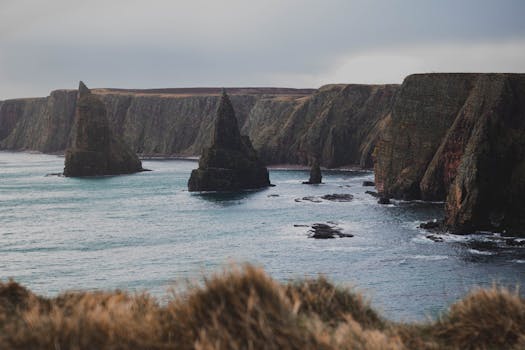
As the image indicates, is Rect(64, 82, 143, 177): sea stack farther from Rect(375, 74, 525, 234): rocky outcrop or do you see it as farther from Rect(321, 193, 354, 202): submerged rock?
Rect(375, 74, 525, 234): rocky outcrop

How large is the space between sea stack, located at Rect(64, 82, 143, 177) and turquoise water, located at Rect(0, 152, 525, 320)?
48.7 meters

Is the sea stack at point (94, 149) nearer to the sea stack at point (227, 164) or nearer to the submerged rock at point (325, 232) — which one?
the sea stack at point (227, 164)

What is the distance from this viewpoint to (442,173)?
109938mm

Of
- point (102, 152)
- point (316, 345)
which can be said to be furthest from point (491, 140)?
point (102, 152)

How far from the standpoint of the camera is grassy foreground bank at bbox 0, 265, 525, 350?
9305 millimetres

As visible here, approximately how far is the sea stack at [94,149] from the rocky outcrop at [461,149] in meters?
91.8

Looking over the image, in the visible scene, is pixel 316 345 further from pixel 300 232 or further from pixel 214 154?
pixel 214 154

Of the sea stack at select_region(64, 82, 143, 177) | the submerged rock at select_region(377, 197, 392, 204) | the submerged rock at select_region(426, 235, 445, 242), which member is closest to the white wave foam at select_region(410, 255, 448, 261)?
the submerged rock at select_region(426, 235, 445, 242)

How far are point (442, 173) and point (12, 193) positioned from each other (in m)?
94.3

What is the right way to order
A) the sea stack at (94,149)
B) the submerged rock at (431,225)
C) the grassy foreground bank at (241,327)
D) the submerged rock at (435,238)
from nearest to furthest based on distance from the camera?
the grassy foreground bank at (241,327)
the submerged rock at (435,238)
the submerged rock at (431,225)
the sea stack at (94,149)

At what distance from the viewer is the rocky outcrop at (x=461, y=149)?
79.5m

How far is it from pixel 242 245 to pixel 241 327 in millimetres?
68109

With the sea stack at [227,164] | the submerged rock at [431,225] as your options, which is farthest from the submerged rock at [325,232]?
the sea stack at [227,164]

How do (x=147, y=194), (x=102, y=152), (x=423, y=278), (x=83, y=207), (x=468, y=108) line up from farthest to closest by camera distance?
(x=102, y=152)
(x=147, y=194)
(x=83, y=207)
(x=468, y=108)
(x=423, y=278)
